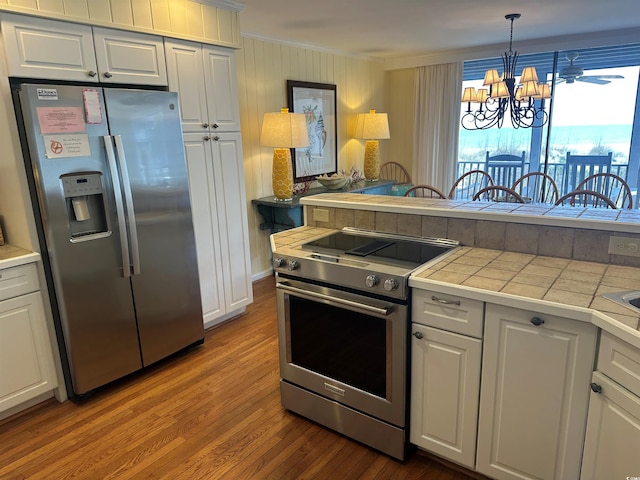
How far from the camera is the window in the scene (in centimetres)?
468

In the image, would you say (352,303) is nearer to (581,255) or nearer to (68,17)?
(581,255)

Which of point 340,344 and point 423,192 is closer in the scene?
point 340,344

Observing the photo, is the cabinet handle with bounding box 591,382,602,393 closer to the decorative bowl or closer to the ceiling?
the ceiling

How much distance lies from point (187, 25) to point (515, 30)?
10.6 ft

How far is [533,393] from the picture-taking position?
157 cm

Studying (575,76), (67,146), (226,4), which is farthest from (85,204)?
(575,76)

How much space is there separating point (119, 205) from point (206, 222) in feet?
2.54

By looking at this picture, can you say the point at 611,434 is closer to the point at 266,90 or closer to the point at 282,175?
the point at 282,175

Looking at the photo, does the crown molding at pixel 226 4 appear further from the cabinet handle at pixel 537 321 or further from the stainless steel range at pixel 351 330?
the cabinet handle at pixel 537 321

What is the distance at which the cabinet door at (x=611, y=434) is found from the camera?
131 centimetres

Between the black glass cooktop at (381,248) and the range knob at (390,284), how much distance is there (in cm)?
17

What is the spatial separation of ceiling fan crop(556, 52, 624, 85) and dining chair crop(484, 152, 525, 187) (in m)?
0.94

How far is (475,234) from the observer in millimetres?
2152

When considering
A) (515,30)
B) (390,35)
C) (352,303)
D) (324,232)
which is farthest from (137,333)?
(515,30)
